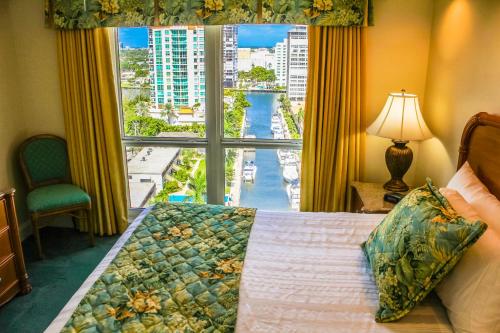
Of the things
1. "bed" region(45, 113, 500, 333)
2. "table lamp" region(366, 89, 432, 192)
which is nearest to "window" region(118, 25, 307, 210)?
"table lamp" region(366, 89, 432, 192)

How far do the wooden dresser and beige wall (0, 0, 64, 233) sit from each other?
84 cm

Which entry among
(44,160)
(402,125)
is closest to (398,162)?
(402,125)

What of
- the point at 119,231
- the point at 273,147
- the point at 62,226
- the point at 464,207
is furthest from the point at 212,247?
the point at 62,226

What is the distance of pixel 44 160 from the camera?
3.78m

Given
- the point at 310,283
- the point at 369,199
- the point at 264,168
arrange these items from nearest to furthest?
the point at 310,283
the point at 369,199
the point at 264,168

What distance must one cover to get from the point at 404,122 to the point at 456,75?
0.46 metres

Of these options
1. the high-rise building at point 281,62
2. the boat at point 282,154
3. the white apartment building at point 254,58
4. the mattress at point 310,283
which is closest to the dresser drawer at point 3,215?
the mattress at point 310,283

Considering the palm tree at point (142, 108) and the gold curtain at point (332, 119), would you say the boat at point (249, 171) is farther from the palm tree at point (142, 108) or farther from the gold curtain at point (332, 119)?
the palm tree at point (142, 108)

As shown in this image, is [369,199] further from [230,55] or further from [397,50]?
[230,55]

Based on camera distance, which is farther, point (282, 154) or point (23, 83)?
point (282, 154)

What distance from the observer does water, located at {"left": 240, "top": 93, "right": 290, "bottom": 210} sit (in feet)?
12.5

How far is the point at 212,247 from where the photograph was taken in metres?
2.30

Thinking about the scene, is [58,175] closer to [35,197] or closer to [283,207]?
[35,197]

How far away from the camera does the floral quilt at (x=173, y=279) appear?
5.53ft
